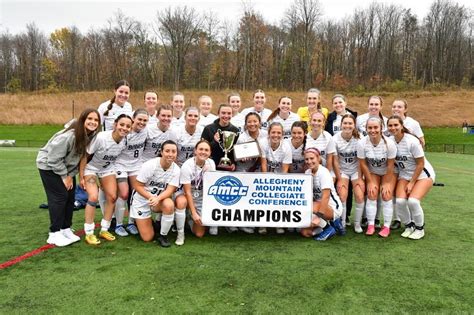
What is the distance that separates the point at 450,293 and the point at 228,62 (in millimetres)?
49901

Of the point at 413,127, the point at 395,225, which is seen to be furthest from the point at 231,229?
the point at 413,127

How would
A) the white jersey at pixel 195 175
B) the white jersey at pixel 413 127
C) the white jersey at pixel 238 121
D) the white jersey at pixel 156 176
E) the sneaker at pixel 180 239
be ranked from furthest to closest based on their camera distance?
the white jersey at pixel 238 121 → the white jersey at pixel 413 127 → the white jersey at pixel 195 175 → the white jersey at pixel 156 176 → the sneaker at pixel 180 239

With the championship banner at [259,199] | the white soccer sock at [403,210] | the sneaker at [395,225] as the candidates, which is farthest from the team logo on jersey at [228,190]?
the sneaker at [395,225]

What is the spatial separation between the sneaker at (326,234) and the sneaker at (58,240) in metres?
3.02

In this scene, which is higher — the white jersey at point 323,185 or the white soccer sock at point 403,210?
the white jersey at point 323,185

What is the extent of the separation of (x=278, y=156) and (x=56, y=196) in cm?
281

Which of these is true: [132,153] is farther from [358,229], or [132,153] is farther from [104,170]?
[358,229]

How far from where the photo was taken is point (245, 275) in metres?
3.81

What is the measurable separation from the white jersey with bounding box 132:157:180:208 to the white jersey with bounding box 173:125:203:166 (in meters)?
0.62

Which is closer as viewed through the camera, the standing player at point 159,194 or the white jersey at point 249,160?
the standing player at point 159,194

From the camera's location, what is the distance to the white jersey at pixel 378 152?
516cm

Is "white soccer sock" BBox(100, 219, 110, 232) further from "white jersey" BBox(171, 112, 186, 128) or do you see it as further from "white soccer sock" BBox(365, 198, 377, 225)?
"white soccer sock" BBox(365, 198, 377, 225)

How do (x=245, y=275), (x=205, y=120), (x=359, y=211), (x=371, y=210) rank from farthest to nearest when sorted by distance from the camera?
1. (x=205, y=120)
2. (x=359, y=211)
3. (x=371, y=210)
4. (x=245, y=275)

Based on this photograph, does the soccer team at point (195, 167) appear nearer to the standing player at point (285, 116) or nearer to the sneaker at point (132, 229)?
the sneaker at point (132, 229)
